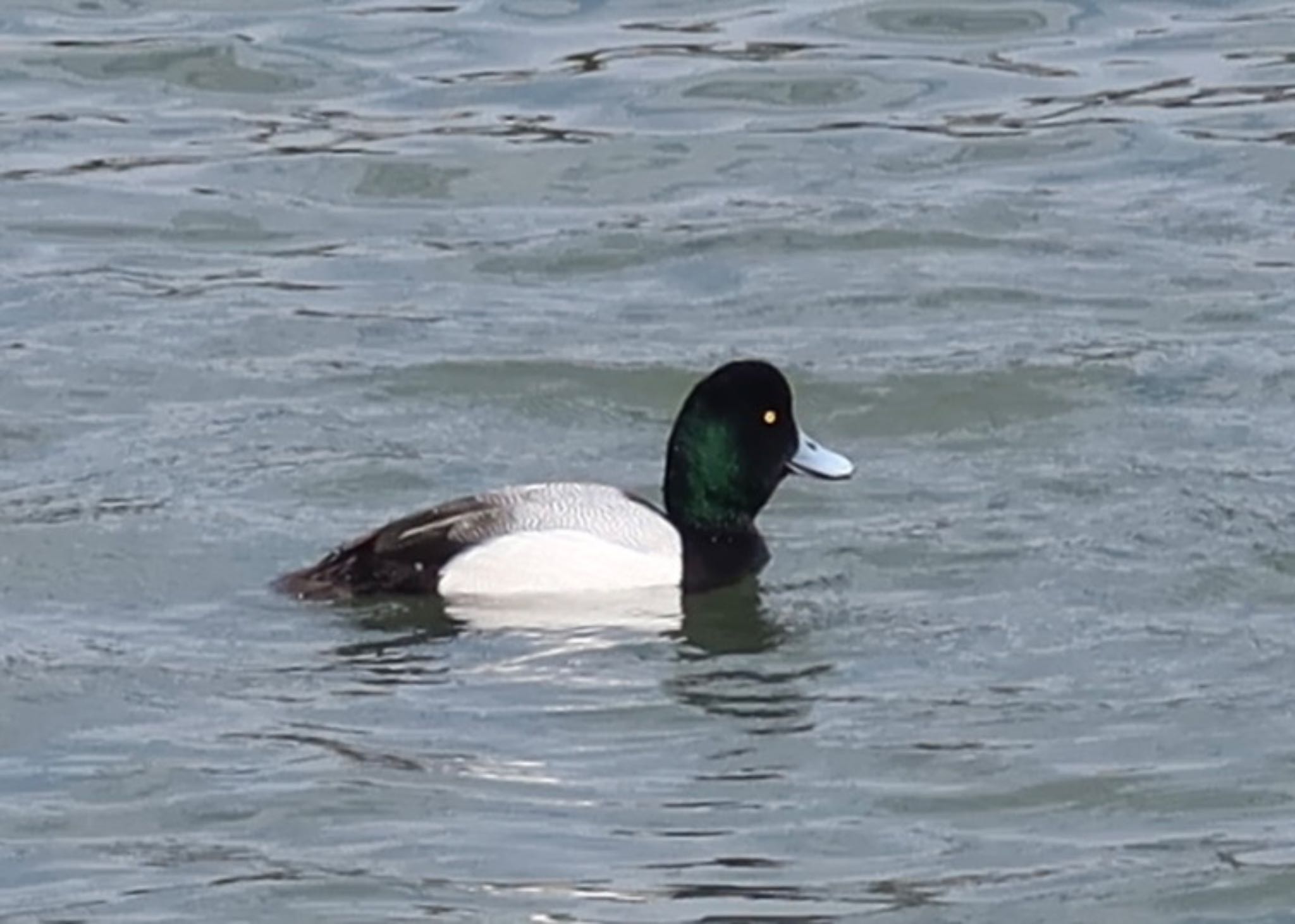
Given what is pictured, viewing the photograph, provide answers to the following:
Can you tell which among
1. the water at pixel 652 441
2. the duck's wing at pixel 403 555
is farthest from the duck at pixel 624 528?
the water at pixel 652 441

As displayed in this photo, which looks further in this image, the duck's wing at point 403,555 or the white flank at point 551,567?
the white flank at point 551,567

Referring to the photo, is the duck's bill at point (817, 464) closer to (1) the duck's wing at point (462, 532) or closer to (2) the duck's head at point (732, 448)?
(2) the duck's head at point (732, 448)

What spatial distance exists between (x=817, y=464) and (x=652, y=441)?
158 cm

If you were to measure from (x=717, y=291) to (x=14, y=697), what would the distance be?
579cm

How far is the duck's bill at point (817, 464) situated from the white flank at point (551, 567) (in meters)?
0.64

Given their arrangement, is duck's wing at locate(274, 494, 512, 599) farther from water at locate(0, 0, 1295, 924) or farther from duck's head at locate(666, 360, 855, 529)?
duck's head at locate(666, 360, 855, 529)

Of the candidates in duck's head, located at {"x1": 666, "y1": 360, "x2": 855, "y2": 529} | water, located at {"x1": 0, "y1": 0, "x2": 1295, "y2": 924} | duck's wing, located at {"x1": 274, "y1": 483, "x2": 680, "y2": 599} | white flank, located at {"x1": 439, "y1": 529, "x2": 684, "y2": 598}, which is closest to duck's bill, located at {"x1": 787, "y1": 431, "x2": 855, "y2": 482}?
duck's head, located at {"x1": 666, "y1": 360, "x2": 855, "y2": 529}

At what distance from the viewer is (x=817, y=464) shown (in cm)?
1291

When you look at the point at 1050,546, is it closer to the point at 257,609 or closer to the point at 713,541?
the point at 713,541

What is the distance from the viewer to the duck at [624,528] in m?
12.2

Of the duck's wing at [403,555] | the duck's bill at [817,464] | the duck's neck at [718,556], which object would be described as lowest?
the duck's neck at [718,556]

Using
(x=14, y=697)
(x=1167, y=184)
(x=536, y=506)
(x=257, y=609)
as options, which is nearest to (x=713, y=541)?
(x=536, y=506)

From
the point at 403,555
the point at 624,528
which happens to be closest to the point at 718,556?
the point at 624,528

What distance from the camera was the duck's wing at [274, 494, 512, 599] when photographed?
12086 millimetres
